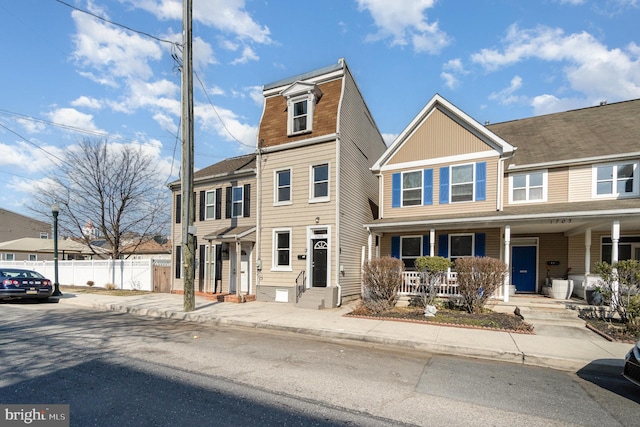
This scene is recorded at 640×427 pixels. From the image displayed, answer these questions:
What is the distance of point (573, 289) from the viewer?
12102 millimetres

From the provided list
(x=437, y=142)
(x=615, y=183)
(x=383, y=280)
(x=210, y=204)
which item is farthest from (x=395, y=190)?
(x=210, y=204)

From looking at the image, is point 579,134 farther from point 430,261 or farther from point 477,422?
point 477,422

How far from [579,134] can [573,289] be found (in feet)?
22.1

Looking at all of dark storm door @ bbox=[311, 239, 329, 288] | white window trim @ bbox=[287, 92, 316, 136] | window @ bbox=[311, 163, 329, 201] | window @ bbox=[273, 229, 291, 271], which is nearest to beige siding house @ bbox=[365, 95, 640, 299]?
A: dark storm door @ bbox=[311, 239, 329, 288]

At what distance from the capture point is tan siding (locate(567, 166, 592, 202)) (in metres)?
12.3

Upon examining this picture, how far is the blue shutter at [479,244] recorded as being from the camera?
13133 millimetres

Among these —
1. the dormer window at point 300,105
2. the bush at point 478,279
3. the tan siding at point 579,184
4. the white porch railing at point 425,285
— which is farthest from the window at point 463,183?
the dormer window at point 300,105

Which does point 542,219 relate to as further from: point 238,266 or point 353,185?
point 238,266

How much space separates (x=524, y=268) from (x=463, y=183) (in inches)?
180

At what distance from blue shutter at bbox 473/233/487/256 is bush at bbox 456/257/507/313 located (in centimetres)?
302

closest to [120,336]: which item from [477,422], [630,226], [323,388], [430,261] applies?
[323,388]

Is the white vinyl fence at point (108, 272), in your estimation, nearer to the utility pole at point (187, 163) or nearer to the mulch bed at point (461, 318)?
the utility pole at point (187, 163)

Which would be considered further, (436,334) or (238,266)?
(238,266)

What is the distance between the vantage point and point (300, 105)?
14.3m
